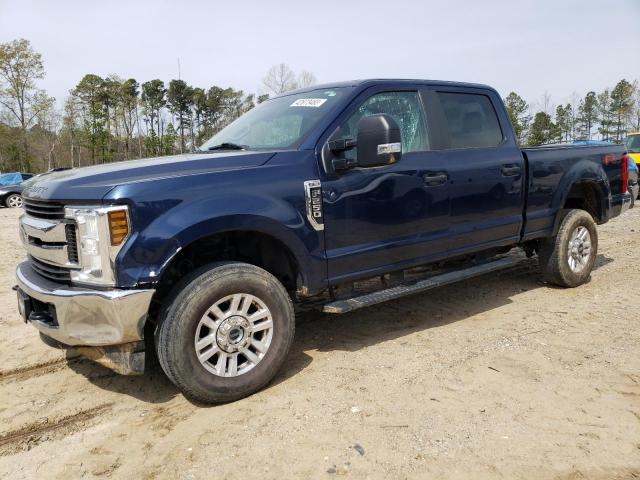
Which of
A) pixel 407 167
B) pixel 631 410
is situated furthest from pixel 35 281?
pixel 631 410

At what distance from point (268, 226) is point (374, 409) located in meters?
1.30

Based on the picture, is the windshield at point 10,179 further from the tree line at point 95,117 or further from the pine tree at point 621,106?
the pine tree at point 621,106

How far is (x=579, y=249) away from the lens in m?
5.50

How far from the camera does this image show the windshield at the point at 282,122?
3.70 m

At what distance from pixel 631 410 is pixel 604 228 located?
7.88m

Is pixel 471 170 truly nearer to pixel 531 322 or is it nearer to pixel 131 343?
pixel 531 322

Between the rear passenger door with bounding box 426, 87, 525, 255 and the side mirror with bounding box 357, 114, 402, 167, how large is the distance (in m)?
0.96

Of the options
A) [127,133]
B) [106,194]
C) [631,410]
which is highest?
[127,133]

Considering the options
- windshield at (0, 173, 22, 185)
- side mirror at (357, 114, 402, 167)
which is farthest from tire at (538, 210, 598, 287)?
windshield at (0, 173, 22, 185)

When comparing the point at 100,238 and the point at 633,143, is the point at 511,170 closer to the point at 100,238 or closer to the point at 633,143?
the point at 100,238

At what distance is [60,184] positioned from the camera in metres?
2.94

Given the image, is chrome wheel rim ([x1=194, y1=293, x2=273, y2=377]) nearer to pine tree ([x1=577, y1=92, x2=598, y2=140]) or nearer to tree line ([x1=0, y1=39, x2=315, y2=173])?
tree line ([x1=0, y1=39, x2=315, y2=173])

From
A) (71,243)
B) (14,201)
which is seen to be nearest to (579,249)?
(71,243)

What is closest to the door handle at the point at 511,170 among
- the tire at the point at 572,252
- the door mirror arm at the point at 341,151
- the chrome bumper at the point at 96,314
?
the tire at the point at 572,252
